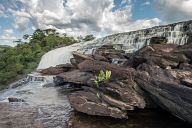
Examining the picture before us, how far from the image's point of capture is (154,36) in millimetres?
29484

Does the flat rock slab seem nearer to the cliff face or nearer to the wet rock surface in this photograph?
the wet rock surface

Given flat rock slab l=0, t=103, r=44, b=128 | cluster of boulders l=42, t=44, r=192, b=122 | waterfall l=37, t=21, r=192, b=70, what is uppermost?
waterfall l=37, t=21, r=192, b=70

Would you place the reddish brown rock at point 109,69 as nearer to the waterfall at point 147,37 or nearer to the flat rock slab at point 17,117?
the flat rock slab at point 17,117

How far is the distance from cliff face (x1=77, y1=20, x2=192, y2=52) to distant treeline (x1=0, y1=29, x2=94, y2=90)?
53.4 ft

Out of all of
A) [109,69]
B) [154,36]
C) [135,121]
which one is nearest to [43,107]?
[109,69]

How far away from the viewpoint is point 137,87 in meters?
13.7

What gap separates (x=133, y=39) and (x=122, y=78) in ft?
61.6

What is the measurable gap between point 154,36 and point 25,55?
1365 inches

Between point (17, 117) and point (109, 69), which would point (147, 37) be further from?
point (17, 117)

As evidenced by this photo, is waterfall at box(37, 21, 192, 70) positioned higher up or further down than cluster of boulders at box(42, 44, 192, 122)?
higher up

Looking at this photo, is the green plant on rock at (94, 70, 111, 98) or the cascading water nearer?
the cascading water

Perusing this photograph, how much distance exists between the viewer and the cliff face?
25.6 m

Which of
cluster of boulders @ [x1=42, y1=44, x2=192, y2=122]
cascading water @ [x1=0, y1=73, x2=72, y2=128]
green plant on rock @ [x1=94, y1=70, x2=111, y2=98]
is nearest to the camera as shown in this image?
cluster of boulders @ [x1=42, y1=44, x2=192, y2=122]

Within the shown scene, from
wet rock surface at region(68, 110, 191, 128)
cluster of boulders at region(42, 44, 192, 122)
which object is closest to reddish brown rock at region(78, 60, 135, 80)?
cluster of boulders at region(42, 44, 192, 122)
